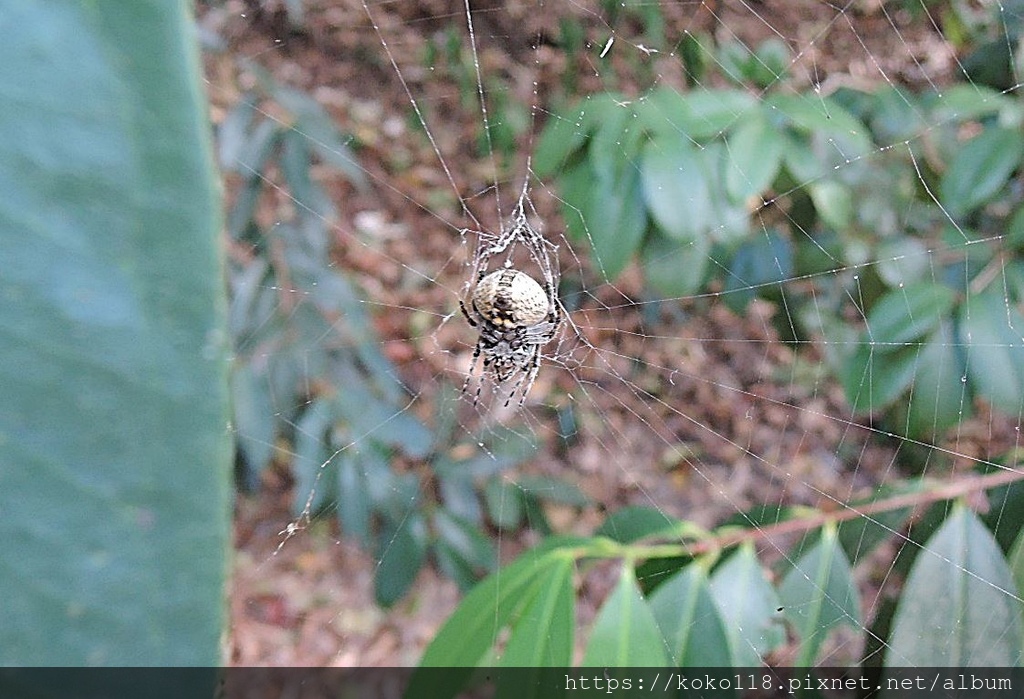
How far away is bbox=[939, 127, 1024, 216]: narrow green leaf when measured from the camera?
93cm

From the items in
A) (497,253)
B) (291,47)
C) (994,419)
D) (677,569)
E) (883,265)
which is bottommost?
(677,569)

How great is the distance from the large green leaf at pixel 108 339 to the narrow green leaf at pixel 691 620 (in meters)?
0.77

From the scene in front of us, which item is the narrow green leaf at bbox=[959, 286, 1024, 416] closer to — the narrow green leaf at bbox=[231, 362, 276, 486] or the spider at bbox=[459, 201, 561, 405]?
the spider at bbox=[459, 201, 561, 405]

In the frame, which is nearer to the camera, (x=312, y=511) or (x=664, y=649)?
(x=664, y=649)

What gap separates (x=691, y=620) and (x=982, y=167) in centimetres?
71

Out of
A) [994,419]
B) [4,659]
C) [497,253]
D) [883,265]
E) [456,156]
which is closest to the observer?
[4,659]

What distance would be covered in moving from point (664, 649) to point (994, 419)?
1.11 metres

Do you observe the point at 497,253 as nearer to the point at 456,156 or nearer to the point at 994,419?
the point at 456,156

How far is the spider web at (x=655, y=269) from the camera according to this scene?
108cm

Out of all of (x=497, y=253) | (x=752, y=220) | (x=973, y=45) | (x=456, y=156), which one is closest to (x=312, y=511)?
(x=497, y=253)

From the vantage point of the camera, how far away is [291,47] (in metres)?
2.05

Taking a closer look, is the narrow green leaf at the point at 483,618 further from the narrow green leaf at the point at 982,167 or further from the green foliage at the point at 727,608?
the narrow green leaf at the point at 982,167

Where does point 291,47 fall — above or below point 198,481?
above

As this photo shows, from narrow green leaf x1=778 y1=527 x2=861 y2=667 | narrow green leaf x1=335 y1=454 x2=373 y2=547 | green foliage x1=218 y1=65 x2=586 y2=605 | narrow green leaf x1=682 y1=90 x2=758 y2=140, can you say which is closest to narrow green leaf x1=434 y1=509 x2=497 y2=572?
green foliage x1=218 y1=65 x2=586 y2=605
